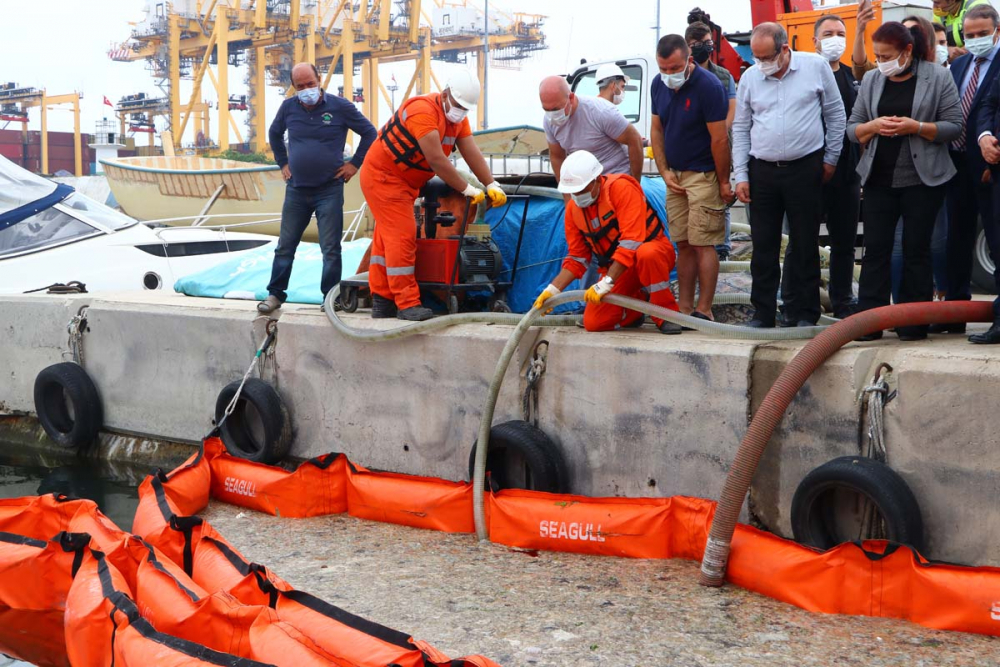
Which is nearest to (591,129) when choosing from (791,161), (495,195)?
(495,195)

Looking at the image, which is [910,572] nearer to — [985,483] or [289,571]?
[985,483]

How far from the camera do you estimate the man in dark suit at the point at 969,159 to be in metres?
5.08

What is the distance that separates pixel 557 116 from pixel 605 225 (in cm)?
104

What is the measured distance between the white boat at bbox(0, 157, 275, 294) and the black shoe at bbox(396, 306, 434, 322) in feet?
17.7

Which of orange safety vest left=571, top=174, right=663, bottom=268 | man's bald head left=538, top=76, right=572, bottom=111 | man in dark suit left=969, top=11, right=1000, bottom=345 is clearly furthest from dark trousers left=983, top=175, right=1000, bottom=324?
man's bald head left=538, top=76, right=572, bottom=111

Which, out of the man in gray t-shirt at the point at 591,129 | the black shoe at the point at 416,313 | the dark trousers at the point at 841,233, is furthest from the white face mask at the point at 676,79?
the black shoe at the point at 416,313

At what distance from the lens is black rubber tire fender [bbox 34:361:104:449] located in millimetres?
8578

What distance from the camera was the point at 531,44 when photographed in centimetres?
7656

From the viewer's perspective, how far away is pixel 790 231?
5590 mm

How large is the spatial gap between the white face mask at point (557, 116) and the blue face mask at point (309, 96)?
214cm

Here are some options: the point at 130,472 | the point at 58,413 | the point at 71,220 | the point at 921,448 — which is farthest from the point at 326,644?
the point at 71,220

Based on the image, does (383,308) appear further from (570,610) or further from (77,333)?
(77,333)

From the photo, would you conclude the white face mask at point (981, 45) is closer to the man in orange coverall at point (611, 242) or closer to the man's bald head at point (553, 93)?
the man in orange coverall at point (611, 242)

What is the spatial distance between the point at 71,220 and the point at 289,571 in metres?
7.91
